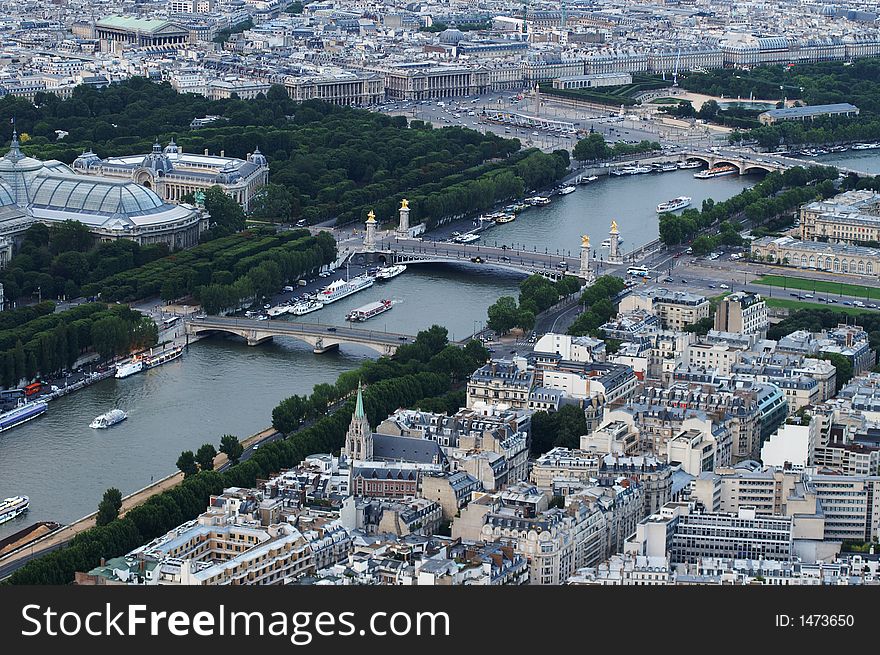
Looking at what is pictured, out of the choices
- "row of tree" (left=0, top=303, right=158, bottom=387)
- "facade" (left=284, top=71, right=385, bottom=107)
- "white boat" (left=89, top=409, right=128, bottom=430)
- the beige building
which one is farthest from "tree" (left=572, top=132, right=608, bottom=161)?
"white boat" (left=89, top=409, right=128, bottom=430)

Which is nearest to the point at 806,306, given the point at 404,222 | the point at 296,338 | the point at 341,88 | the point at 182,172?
the point at 296,338

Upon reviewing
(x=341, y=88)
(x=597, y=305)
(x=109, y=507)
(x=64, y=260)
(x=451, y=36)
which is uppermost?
(x=109, y=507)

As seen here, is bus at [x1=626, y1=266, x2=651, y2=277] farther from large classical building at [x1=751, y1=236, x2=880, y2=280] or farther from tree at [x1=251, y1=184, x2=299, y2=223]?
tree at [x1=251, y1=184, x2=299, y2=223]

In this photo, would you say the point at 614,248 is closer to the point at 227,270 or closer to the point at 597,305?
the point at 597,305

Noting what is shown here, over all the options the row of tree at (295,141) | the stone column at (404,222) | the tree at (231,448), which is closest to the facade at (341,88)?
the row of tree at (295,141)

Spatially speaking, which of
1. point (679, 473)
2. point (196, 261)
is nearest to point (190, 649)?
point (679, 473)

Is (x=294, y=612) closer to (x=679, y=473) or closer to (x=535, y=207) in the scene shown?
(x=679, y=473)
